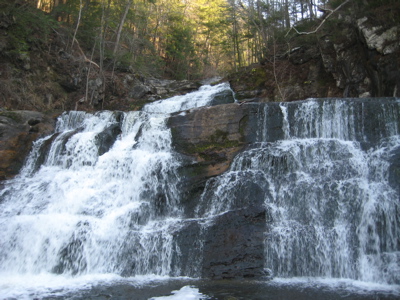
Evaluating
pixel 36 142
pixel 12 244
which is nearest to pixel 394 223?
pixel 12 244

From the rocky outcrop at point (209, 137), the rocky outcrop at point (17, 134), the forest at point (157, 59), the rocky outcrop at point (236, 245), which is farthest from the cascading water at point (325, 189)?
the rocky outcrop at point (17, 134)

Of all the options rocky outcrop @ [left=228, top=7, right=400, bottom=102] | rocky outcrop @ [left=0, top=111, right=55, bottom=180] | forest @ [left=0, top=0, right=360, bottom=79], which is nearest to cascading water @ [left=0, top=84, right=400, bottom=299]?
rocky outcrop @ [left=0, top=111, right=55, bottom=180]

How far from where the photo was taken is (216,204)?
31.2 feet

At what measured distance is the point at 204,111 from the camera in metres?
12.1

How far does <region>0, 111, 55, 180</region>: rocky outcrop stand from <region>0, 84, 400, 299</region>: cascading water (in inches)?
23.7

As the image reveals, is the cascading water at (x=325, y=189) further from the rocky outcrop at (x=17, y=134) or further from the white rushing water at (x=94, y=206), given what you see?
the rocky outcrop at (x=17, y=134)

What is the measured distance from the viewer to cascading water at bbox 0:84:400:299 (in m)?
7.67

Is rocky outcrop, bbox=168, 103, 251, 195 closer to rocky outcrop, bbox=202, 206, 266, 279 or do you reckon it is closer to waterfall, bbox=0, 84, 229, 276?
waterfall, bbox=0, 84, 229, 276

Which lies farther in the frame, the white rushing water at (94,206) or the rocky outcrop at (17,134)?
the rocky outcrop at (17,134)

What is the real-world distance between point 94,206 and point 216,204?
3.68 metres

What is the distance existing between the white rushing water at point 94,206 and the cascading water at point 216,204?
3 centimetres

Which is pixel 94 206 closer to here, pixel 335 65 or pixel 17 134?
pixel 17 134

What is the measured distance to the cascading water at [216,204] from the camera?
7.67m

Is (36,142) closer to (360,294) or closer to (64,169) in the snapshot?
(64,169)
